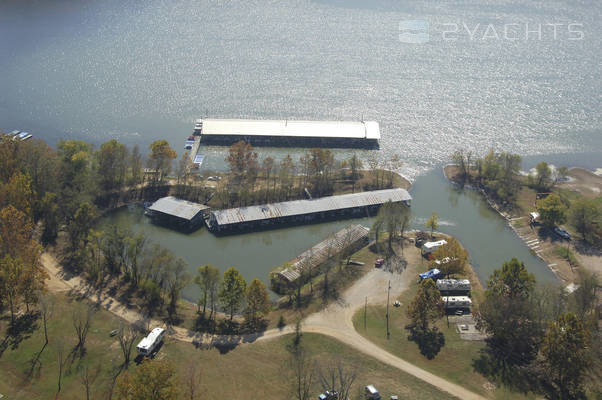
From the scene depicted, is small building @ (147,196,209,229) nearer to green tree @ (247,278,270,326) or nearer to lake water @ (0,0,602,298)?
lake water @ (0,0,602,298)

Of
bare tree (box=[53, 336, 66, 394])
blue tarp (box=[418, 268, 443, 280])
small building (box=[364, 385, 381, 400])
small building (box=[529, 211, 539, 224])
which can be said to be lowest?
small building (box=[364, 385, 381, 400])

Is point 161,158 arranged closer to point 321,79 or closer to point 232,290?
point 232,290

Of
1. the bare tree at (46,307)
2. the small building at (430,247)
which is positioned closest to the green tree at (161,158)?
the bare tree at (46,307)

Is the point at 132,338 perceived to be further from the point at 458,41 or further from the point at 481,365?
the point at 458,41

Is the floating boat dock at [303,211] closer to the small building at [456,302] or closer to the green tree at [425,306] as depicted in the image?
the small building at [456,302]

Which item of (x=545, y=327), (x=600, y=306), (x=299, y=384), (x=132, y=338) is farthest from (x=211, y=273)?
(x=600, y=306)

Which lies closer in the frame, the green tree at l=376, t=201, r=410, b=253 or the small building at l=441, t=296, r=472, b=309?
the small building at l=441, t=296, r=472, b=309

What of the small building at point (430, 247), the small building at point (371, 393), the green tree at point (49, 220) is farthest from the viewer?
the green tree at point (49, 220)

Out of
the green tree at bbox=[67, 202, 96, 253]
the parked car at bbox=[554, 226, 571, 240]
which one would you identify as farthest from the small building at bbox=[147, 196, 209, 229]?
the parked car at bbox=[554, 226, 571, 240]
